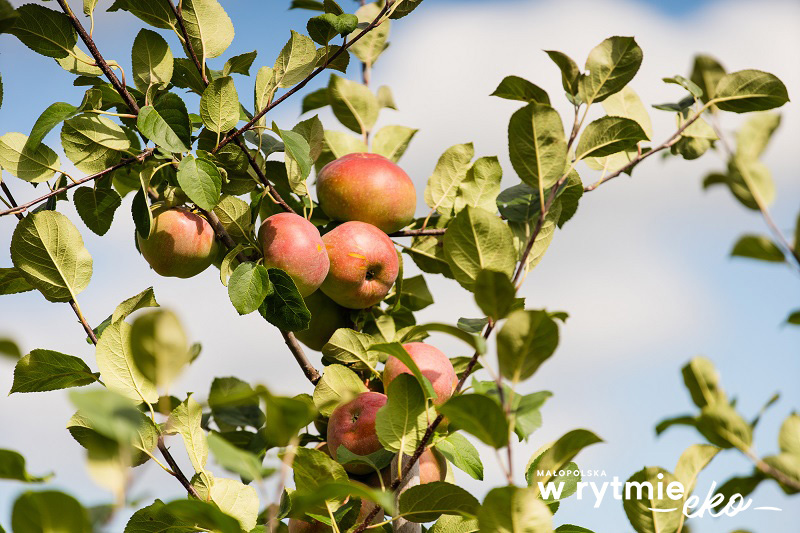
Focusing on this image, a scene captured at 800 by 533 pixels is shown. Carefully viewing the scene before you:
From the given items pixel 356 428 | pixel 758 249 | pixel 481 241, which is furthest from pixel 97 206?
pixel 758 249

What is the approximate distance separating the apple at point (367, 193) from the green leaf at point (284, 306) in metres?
0.29

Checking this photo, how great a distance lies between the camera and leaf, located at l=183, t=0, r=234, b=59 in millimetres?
1187

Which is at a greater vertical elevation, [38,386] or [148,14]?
[148,14]

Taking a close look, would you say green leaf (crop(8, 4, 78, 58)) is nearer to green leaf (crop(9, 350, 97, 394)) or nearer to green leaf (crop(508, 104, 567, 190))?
green leaf (crop(9, 350, 97, 394))

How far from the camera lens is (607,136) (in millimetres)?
991

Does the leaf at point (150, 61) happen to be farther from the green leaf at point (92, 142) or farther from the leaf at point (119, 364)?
the leaf at point (119, 364)

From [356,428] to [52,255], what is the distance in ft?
1.69

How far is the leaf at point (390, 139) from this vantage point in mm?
1612

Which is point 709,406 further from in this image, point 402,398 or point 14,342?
point 14,342

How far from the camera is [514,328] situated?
700mm

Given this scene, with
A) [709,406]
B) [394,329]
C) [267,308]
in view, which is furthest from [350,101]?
[709,406]

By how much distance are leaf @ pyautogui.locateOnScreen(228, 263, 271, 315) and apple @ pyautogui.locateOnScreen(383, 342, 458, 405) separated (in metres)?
0.25

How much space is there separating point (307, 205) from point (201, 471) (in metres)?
0.57

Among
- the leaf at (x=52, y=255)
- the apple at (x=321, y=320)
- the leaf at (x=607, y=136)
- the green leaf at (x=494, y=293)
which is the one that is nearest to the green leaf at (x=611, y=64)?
the leaf at (x=607, y=136)
